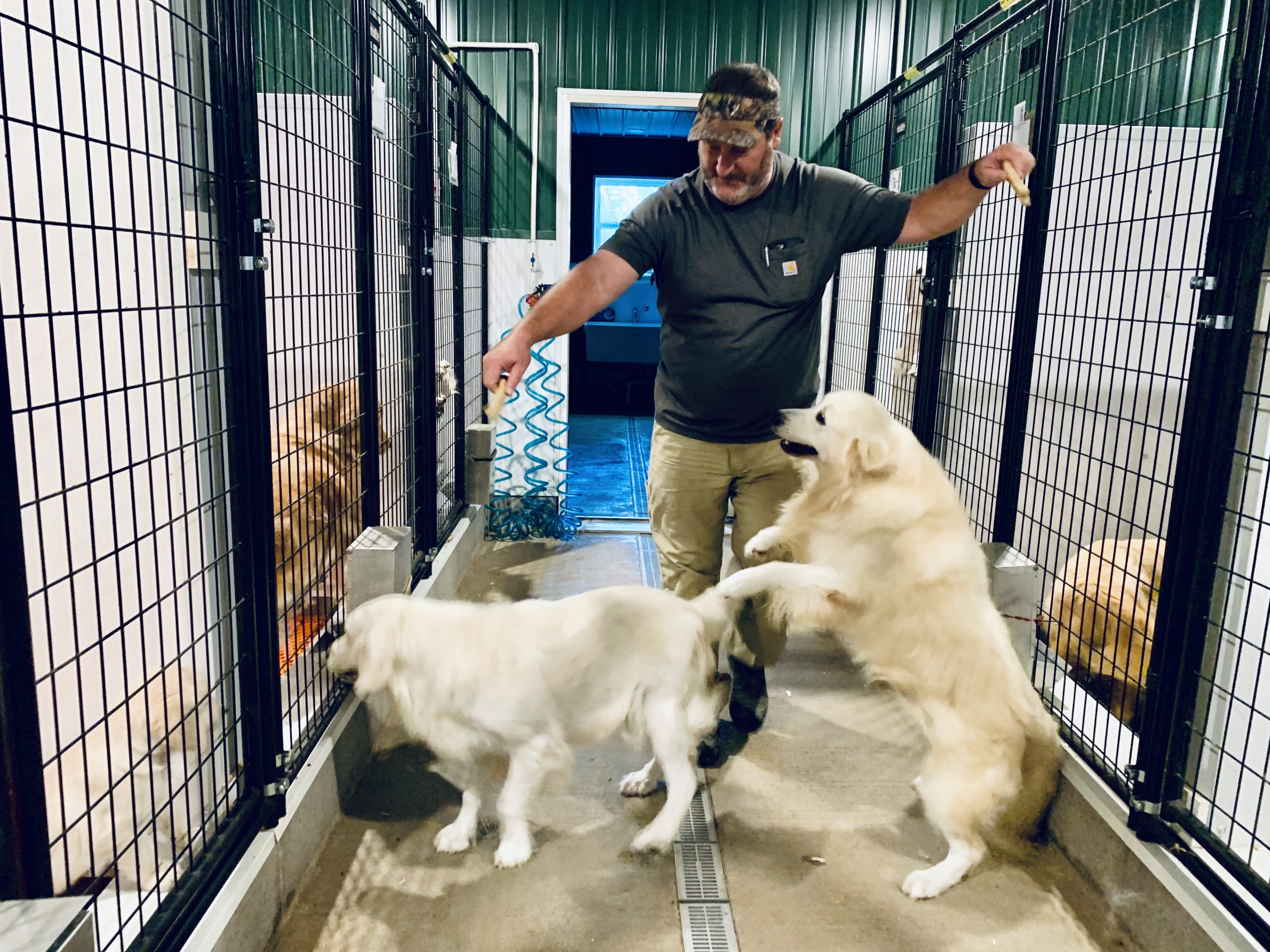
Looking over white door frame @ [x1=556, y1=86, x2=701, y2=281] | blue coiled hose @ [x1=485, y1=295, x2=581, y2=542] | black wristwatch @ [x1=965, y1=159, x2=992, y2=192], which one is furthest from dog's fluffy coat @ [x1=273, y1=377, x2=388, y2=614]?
white door frame @ [x1=556, y1=86, x2=701, y2=281]

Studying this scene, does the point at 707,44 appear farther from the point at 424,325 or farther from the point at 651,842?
the point at 651,842

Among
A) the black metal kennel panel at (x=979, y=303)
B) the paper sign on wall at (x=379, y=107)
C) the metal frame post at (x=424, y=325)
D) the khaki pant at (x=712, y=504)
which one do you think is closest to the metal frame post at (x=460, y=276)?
the metal frame post at (x=424, y=325)

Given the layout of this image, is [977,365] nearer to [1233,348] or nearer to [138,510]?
[1233,348]

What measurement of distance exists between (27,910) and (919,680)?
70.5 inches

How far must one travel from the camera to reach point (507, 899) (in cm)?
198

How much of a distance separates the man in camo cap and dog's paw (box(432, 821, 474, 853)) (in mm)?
771

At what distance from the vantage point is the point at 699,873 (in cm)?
210

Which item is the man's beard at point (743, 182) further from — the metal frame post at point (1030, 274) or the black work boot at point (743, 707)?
the black work boot at point (743, 707)

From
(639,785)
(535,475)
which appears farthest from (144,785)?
(535,475)

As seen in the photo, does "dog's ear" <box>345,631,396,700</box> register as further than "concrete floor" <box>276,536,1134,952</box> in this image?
Yes

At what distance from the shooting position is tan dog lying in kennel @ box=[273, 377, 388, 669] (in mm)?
2500

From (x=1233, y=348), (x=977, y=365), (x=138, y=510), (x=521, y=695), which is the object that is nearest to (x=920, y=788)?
(x=521, y=695)

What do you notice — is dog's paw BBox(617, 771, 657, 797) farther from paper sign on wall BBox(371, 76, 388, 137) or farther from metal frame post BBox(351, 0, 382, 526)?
paper sign on wall BBox(371, 76, 388, 137)

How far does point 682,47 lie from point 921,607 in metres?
3.96
